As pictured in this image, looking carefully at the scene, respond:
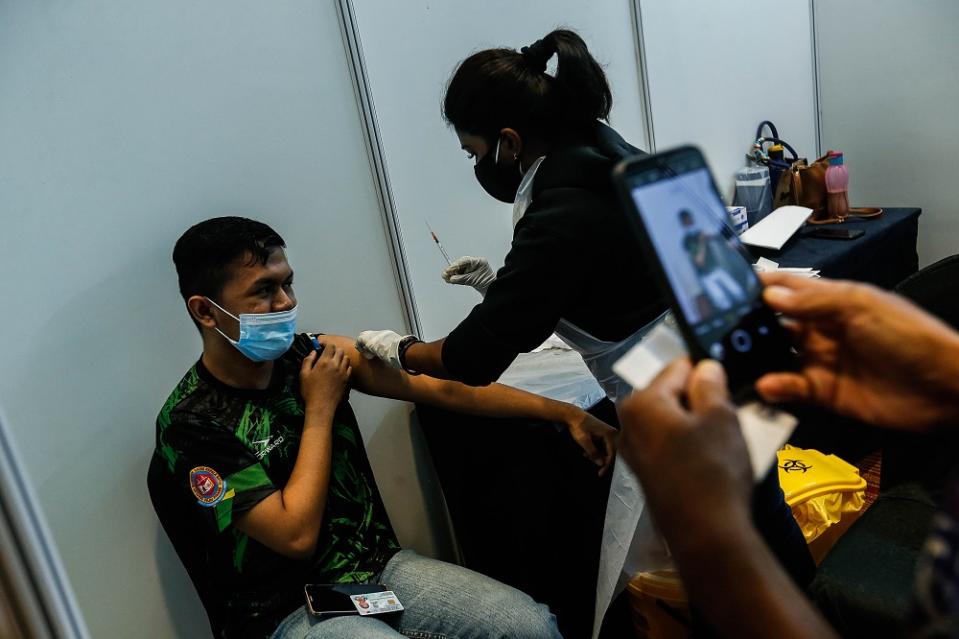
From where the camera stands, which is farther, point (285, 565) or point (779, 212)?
point (779, 212)

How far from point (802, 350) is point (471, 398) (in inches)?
39.5

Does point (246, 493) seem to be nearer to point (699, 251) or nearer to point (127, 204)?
point (127, 204)

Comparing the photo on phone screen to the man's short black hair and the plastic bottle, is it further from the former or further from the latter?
the plastic bottle

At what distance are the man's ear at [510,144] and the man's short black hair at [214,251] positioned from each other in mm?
487

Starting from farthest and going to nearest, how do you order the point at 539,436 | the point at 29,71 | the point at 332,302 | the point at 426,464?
the point at 426,464, the point at 332,302, the point at 539,436, the point at 29,71

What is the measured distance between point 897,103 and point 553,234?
2.58m

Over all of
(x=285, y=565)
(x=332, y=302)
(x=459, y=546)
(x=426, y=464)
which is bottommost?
(x=459, y=546)

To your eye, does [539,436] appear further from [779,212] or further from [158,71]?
[779,212]

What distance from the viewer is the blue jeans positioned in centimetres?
136

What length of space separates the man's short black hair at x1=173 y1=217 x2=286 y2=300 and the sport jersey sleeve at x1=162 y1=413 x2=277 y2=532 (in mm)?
253

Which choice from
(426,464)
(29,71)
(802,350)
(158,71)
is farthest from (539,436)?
(29,71)

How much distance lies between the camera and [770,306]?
679mm

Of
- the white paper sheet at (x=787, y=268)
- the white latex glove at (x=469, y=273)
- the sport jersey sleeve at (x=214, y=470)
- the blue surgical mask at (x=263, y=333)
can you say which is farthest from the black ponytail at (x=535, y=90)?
the white paper sheet at (x=787, y=268)

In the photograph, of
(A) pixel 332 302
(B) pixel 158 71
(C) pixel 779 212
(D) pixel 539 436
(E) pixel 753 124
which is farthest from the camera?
(E) pixel 753 124
